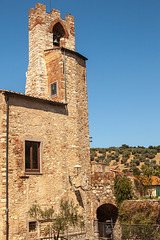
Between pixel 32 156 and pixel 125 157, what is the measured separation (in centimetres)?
3593

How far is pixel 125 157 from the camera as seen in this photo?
48.5 meters

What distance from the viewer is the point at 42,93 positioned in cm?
1780

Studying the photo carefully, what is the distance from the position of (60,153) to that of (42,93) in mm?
4398

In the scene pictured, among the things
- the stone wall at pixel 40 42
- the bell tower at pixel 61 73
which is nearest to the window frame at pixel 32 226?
the bell tower at pixel 61 73

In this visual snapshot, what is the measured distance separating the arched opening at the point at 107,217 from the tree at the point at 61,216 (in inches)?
73.6

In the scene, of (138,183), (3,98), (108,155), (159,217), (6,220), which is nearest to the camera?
(6,220)

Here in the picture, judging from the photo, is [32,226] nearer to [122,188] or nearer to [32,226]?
[32,226]

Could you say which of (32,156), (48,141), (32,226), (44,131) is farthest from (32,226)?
(44,131)

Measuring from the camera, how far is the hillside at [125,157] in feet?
145

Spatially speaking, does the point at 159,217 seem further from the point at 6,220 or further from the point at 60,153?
the point at 6,220

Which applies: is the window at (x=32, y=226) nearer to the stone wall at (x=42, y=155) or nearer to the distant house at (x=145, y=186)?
the stone wall at (x=42, y=155)

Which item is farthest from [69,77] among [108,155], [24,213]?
[108,155]

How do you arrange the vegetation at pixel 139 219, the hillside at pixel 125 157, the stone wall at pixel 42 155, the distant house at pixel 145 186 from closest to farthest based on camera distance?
1. the stone wall at pixel 42 155
2. the vegetation at pixel 139 219
3. the distant house at pixel 145 186
4. the hillside at pixel 125 157

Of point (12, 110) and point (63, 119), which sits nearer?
point (12, 110)
